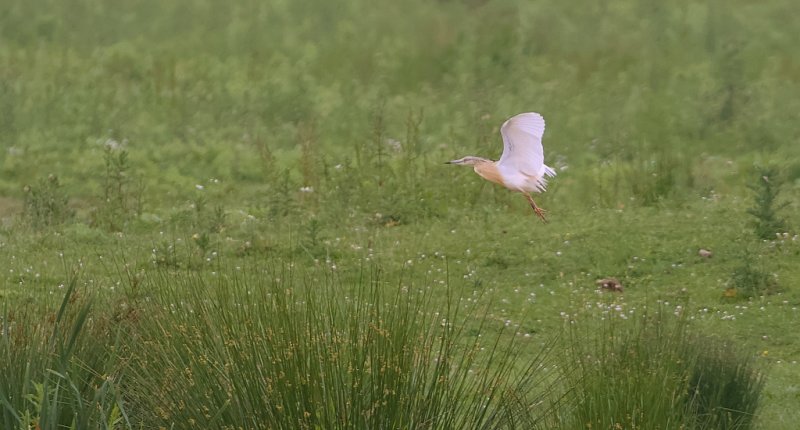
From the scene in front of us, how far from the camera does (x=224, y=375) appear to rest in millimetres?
5461

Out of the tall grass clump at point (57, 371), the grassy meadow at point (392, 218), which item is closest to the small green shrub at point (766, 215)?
the grassy meadow at point (392, 218)

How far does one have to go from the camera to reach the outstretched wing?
7566 millimetres

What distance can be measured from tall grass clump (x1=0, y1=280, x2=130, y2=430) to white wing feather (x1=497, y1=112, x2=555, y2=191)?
101 inches

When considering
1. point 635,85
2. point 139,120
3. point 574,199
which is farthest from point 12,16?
point 574,199

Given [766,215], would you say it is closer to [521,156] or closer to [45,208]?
[521,156]

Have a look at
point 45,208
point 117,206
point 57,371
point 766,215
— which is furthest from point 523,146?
point 45,208

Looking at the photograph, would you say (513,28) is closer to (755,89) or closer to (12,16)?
(755,89)

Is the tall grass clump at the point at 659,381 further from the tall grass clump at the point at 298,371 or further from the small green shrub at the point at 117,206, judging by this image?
the small green shrub at the point at 117,206

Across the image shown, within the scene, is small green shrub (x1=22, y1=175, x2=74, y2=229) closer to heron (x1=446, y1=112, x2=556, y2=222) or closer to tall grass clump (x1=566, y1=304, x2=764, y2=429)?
heron (x1=446, y1=112, x2=556, y2=222)

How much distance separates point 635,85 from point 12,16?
10.1 metres

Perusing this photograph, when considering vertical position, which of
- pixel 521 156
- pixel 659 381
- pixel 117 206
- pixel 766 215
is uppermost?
pixel 521 156

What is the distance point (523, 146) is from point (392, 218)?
522 cm

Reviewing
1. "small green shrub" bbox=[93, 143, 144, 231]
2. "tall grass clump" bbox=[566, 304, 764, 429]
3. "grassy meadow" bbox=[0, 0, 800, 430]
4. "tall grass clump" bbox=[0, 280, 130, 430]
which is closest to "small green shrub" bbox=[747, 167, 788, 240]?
"grassy meadow" bbox=[0, 0, 800, 430]

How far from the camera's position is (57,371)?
5703 mm
